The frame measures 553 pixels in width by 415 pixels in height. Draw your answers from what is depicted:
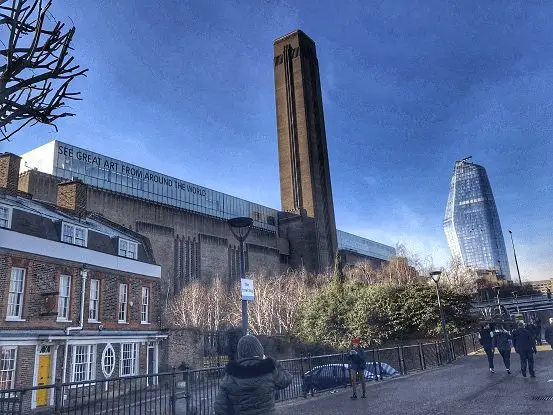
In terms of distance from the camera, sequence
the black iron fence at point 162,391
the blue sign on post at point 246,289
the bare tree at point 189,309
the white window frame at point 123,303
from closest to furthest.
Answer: the black iron fence at point 162,391, the blue sign on post at point 246,289, the white window frame at point 123,303, the bare tree at point 189,309

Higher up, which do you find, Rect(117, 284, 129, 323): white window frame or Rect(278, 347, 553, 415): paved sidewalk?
Rect(117, 284, 129, 323): white window frame

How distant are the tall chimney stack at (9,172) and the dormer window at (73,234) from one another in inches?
137

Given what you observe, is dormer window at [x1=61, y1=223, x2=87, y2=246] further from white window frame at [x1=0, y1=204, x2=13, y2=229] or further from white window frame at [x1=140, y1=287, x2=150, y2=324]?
white window frame at [x1=140, y1=287, x2=150, y2=324]

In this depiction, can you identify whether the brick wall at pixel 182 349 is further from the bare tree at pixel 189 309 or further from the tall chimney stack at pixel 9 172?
the bare tree at pixel 189 309

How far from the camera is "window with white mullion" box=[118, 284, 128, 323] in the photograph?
78.0 feet

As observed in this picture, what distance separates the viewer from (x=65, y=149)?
55406 mm

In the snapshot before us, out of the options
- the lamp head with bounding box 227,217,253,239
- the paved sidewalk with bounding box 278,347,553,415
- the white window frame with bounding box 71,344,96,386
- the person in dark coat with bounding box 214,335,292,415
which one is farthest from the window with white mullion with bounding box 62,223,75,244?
the person in dark coat with bounding box 214,335,292,415

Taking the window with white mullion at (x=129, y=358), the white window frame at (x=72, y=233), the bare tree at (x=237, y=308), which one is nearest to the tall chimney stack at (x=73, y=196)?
the white window frame at (x=72, y=233)

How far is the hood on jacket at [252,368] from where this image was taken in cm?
430

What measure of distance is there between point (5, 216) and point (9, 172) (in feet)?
15.6

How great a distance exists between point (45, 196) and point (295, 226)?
4428 cm

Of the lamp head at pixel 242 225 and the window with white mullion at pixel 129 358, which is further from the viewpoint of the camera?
the window with white mullion at pixel 129 358

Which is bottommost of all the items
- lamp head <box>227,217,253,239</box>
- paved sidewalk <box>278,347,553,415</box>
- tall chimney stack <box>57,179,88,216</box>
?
paved sidewalk <box>278,347,553,415</box>

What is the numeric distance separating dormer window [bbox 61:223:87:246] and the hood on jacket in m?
19.6
